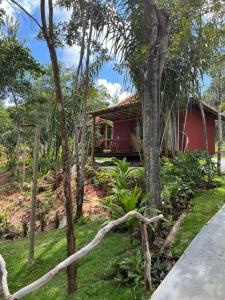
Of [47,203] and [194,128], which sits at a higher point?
[194,128]

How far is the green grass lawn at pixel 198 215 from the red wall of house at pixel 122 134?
10.3 m

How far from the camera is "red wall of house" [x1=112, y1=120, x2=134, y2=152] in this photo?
1939 centimetres

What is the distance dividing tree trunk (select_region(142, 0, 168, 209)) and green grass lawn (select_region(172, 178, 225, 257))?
27.7 inches

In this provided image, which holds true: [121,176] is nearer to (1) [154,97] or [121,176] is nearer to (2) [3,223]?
(1) [154,97]

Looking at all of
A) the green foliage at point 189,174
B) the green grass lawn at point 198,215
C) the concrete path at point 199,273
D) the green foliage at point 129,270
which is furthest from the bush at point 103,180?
the green foliage at point 129,270

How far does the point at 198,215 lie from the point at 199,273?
9.04 ft

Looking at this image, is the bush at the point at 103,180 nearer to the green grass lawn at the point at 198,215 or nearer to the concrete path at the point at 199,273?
the green grass lawn at the point at 198,215

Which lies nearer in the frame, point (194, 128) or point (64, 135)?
point (64, 135)

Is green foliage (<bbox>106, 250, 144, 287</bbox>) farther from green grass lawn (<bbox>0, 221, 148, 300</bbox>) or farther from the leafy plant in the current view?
the leafy plant

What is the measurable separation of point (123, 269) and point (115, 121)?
16.3 meters

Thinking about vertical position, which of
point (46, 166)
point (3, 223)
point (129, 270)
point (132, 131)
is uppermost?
point (132, 131)

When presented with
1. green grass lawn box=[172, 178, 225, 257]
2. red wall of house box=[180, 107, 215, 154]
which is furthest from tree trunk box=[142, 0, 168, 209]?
red wall of house box=[180, 107, 215, 154]

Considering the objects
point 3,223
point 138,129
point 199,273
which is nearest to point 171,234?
point 199,273

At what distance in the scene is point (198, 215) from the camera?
670 cm
